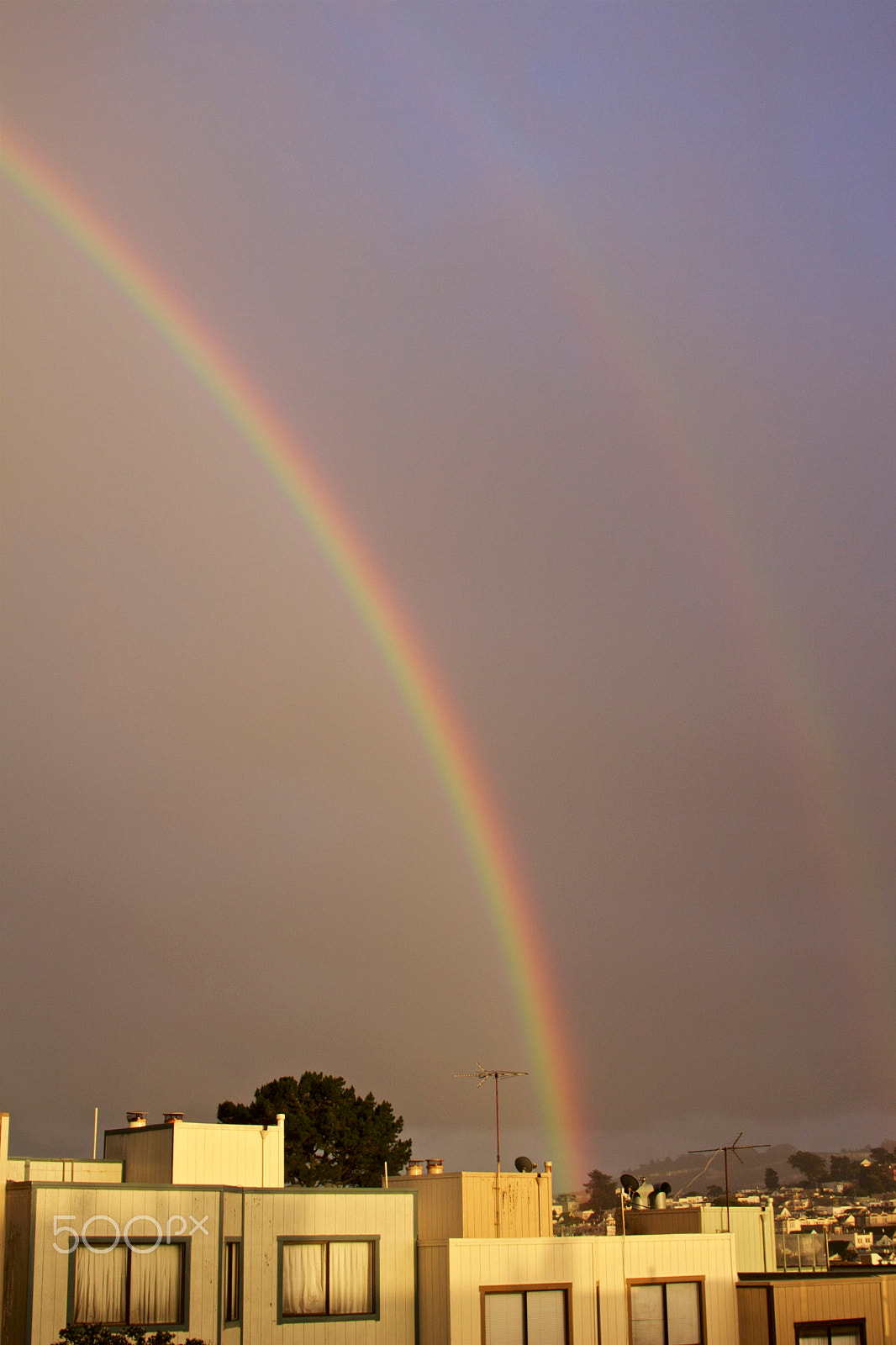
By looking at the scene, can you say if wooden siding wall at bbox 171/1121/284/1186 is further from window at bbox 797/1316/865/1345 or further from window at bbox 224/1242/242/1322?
window at bbox 797/1316/865/1345

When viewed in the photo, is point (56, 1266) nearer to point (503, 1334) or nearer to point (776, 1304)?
point (503, 1334)

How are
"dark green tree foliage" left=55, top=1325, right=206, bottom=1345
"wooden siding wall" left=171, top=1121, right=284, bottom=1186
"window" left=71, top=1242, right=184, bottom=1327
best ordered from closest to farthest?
"dark green tree foliage" left=55, top=1325, right=206, bottom=1345
"window" left=71, top=1242, right=184, bottom=1327
"wooden siding wall" left=171, top=1121, right=284, bottom=1186

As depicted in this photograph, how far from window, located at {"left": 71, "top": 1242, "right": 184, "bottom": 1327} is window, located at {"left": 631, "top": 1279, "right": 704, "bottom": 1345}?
1259 cm

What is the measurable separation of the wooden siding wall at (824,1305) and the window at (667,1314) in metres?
2.25

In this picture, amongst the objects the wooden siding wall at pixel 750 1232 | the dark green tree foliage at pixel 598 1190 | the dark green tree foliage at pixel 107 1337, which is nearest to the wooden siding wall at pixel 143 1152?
the dark green tree foliage at pixel 107 1337

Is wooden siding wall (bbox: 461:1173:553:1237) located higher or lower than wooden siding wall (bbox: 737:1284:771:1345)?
higher

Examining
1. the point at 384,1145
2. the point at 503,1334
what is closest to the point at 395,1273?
the point at 503,1334

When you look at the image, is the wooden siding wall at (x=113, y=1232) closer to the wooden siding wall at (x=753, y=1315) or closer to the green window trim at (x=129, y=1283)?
the green window trim at (x=129, y=1283)

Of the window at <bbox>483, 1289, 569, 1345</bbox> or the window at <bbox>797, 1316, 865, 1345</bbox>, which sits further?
the window at <bbox>797, 1316, 865, 1345</bbox>

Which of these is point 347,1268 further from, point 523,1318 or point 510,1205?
point 510,1205

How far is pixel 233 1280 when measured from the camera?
118 feet

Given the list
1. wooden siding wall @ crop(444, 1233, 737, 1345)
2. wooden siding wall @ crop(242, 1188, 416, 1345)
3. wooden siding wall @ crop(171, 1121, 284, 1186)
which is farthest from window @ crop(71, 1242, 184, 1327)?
wooden siding wall @ crop(444, 1233, 737, 1345)

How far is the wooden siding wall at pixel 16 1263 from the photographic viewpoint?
32906 mm

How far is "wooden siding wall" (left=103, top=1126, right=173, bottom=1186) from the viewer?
42.2 m
